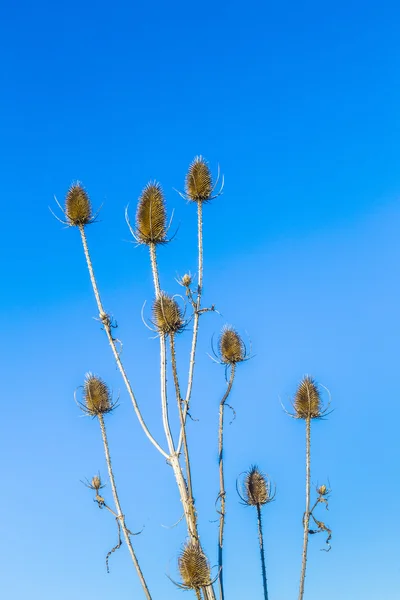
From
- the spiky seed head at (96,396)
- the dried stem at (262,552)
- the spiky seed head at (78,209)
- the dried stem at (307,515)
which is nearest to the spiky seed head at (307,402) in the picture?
the dried stem at (307,515)

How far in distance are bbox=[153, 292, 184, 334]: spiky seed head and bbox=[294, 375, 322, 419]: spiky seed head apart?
125 inches

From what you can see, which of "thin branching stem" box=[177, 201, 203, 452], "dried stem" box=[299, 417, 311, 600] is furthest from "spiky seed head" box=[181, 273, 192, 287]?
"dried stem" box=[299, 417, 311, 600]

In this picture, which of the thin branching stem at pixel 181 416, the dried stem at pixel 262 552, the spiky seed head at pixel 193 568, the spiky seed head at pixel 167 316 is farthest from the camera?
the dried stem at pixel 262 552

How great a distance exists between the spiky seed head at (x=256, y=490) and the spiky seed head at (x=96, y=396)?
122 inches

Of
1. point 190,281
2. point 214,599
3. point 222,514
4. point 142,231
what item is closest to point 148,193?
point 142,231

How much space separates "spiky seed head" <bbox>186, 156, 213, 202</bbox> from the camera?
16.5 metres

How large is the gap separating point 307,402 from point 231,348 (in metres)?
1.85

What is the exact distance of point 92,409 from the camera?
54.7 feet

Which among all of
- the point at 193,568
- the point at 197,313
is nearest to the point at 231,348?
the point at 197,313

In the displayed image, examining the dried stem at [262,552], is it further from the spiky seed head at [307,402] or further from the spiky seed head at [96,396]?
the spiky seed head at [96,396]

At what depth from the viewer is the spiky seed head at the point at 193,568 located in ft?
43.2

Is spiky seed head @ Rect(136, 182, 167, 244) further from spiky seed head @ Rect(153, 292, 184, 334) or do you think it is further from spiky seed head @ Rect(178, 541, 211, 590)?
spiky seed head @ Rect(178, 541, 211, 590)

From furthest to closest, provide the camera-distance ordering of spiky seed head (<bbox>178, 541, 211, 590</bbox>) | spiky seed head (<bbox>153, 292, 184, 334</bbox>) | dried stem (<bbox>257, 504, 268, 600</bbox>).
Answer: dried stem (<bbox>257, 504, 268, 600</bbox>) → spiky seed head (<bbox>153, 292, 184, 334</bbox>) → spiky seed head (<bbox>178, 541, 211, 590</bbox>)

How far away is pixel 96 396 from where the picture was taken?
16688 mm
